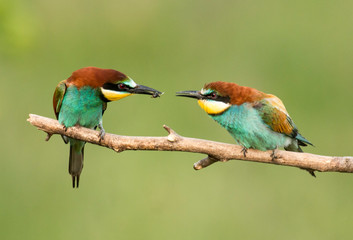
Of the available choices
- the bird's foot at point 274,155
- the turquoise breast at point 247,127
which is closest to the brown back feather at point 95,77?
the turquoise breast at point 247,127

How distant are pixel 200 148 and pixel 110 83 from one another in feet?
1.46

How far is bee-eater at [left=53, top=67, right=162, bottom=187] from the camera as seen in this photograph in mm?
2568

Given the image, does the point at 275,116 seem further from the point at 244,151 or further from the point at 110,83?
the point at 110,83

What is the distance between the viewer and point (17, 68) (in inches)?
174

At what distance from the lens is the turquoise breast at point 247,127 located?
106 inches

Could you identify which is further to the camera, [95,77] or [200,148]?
[95,77]

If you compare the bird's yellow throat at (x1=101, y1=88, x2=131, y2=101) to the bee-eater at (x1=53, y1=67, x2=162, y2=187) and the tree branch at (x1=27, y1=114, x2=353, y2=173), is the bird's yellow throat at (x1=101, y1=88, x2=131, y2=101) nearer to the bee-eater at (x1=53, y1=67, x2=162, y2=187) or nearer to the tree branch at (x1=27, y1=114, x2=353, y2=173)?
the bee-eater at (x1=53, y1=67, x2=162, y2=187)

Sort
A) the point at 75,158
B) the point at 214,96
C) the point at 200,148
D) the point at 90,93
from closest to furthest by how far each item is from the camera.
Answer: the point at 200,148 < the point at 214,96 < the point at 90,93 < the point at 75,158

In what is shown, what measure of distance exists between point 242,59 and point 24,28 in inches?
91.2

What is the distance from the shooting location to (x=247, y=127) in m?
2.73

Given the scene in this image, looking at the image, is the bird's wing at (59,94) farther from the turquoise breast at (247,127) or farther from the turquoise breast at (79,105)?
the turquoise breast at (247,127)

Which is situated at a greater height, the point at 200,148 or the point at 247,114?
the point at 247,114

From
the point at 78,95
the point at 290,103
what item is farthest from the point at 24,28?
the point at 290,103

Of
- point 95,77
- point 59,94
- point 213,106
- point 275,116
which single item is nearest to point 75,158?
point 59,94
